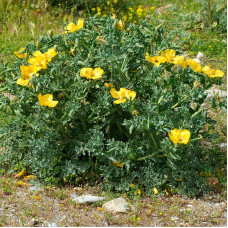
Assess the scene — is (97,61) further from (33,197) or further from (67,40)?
(33,197)

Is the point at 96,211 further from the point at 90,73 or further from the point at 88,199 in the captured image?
the point at 90,73

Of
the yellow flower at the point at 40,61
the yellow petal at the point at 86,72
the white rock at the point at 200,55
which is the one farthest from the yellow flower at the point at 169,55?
the white rock at the point at 200,55

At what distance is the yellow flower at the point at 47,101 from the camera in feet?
9.27

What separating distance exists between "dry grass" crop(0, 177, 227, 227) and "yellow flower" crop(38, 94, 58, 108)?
0.69 m

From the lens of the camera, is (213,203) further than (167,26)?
No

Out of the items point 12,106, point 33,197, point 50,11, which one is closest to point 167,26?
point 50,11

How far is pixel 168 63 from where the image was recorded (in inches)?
120

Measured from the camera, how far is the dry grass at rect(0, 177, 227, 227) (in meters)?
2.71

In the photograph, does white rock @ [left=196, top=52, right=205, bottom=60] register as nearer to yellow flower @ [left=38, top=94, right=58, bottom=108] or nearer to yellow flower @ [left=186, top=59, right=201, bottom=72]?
yellow flower @ [left=186, top=59, right=201, bottom=72]

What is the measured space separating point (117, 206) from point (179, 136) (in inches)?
26.2

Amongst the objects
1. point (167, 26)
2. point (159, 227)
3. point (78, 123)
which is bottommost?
point (159, 227)

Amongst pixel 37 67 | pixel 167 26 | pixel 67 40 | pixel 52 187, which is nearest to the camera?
pixel 37 67

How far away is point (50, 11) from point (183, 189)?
4.39 meters

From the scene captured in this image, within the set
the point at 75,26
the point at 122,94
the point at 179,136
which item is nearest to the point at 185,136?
the point at 179,136
